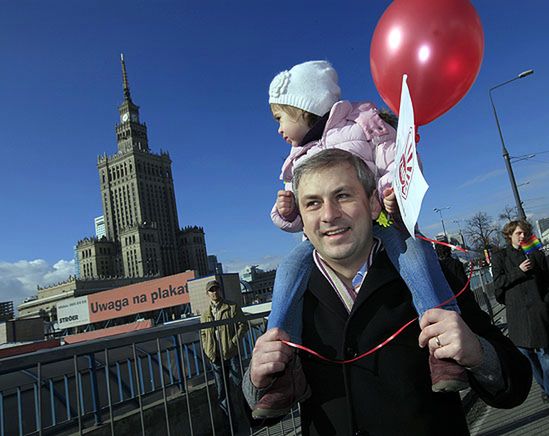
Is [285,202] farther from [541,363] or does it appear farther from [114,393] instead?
[114,393]

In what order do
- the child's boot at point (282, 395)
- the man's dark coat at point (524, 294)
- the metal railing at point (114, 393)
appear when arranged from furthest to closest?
the man's dark coat at point (524, 294)
the metal railing at point (114, 393)
the child's boot at point (282, 395)

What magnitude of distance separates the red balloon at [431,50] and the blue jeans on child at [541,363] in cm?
397

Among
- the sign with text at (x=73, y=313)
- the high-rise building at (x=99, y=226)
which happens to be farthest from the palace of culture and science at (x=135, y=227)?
the high-rise building at (x=99, y=226)

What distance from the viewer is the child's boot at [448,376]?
1.20m

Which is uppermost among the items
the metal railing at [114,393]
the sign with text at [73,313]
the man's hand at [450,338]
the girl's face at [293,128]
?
the sign with text at [73,313]

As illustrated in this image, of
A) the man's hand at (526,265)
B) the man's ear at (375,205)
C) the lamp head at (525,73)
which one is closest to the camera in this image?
the man's ear at (375,205)

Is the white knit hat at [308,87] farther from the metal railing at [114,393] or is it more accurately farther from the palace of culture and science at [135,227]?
the palace of culture and science at [135,227]

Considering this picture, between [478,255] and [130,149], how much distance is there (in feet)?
378

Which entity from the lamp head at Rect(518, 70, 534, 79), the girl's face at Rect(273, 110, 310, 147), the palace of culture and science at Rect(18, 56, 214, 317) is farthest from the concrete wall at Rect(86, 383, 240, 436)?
the palace of culture and science at Rect(18, 56, 214, 317)

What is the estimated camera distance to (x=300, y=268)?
1605 millimetres

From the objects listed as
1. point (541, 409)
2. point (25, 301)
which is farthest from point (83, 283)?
point (541, 409)

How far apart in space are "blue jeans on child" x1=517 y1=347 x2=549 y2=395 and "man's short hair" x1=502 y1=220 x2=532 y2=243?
1.28 m

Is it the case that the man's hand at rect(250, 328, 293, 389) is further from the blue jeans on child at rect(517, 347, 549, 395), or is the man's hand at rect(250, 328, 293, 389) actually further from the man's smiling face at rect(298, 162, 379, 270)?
the blue jeans on child at rect(517, 347, 549, 395)

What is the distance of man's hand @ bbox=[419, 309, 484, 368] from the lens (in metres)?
1.15
